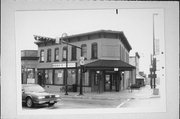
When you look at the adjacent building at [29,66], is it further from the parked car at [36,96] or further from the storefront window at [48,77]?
the storefront window at [48,77]

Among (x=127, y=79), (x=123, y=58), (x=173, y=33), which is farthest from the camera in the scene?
(x=127, y=79)

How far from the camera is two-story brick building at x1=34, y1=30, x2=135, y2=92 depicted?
5.96 meters

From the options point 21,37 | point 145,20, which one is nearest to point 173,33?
point 145,20

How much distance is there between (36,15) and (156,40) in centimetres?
334

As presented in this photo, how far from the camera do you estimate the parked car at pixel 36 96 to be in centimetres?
557

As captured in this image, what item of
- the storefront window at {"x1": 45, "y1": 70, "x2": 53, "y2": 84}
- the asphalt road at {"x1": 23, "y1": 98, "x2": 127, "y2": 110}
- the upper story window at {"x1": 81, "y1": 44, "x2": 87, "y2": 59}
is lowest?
the asphalt road at {"x1": 23, "y1": 98, "x2": 127, "y2": 110}

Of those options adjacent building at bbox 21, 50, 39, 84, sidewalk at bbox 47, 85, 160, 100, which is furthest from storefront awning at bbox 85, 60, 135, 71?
adjacent building at bbox 21, 50, 39, 84

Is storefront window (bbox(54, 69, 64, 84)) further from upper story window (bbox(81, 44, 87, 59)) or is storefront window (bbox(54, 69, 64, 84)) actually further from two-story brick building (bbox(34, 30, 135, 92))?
upper story window (bbox(81, 44, 87, 59))

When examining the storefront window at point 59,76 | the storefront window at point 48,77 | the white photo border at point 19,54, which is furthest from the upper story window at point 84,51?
the white photo border at point 19,54

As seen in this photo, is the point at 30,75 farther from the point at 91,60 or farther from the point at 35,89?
the point at 91,60

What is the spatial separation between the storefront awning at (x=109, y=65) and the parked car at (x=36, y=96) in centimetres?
140

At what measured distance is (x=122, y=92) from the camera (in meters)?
6.35

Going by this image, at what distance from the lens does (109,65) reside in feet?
20.4

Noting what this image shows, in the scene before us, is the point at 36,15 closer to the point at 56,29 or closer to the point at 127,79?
the point at 56,29
